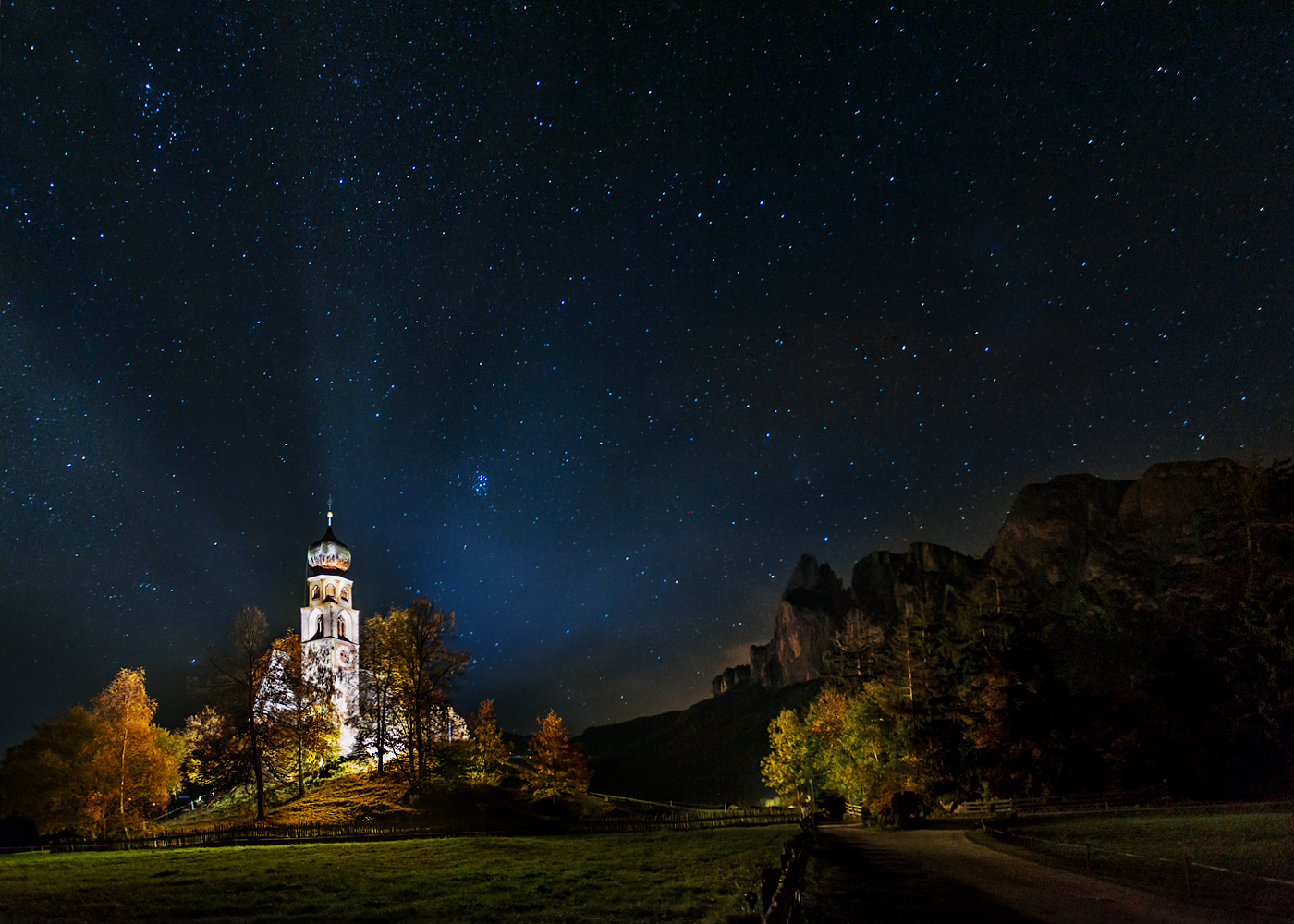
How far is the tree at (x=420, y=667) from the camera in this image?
55.1 meters

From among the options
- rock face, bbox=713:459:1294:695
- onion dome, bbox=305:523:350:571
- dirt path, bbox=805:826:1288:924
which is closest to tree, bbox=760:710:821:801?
rock face, bbox=713:459:1294:695

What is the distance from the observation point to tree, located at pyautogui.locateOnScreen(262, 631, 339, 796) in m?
57.9

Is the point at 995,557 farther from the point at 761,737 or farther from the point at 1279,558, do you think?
the point at 1279,558

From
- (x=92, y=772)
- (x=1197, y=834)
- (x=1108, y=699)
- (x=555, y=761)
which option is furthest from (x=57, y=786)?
(x=1108, y=699)

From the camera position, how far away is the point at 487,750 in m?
57.7

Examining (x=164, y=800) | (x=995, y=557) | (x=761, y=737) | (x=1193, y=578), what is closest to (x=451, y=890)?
(x=164, y=800)

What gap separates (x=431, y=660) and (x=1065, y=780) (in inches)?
1552

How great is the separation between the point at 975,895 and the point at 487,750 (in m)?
45.9

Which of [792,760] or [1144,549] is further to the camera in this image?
[1144,549]

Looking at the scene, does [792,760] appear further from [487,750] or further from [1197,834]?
[1197,834]

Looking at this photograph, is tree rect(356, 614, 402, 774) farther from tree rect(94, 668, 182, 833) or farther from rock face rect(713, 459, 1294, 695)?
rock face rect(713, 459, 1294, 695)

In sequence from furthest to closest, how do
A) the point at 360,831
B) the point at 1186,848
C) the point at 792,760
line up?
1. the point at 792,760
2. the point at 360,831
3. the point at 1186,848

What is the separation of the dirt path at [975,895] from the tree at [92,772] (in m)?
42.2

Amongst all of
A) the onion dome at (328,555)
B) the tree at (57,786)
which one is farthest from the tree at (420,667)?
the onion dome at (328,555)
